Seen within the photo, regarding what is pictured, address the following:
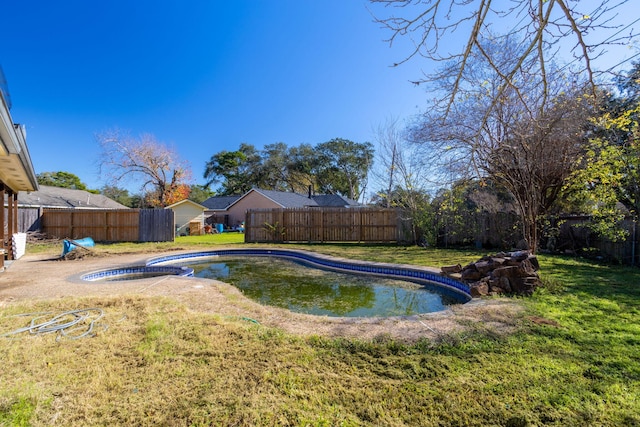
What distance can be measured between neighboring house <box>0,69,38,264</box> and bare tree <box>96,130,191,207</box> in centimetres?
1319

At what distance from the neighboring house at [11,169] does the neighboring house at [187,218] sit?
11956 mm

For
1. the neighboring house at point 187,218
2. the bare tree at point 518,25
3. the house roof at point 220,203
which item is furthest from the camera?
the house roof at point 220,203

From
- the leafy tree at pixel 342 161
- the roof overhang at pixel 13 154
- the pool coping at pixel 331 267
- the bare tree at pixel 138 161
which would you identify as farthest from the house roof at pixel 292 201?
the roof overhang at pixel 13 154

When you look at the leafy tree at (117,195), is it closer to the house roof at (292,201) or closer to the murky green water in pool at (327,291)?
the house roof at (292,201)

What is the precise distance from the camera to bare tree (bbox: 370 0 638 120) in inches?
79.4

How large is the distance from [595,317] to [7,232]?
43.4 feet

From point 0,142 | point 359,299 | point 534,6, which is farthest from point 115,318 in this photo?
point 534,6

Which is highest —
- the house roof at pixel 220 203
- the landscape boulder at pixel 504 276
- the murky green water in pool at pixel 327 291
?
the house roof at pixel 220 203

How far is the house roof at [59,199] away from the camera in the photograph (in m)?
15.8

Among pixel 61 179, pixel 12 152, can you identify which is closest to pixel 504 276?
pixel 12 152

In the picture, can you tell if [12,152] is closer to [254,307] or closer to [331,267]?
[254,307]

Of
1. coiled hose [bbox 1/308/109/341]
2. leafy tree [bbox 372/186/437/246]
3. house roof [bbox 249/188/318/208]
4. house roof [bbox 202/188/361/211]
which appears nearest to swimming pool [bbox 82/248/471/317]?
coiled hose [bbox 1/308/109/341]

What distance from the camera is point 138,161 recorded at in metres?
21.6

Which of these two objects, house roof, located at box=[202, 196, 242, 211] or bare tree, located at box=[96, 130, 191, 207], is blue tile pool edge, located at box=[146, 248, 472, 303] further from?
house roof, located at box=[202, 196, 242, 211]
